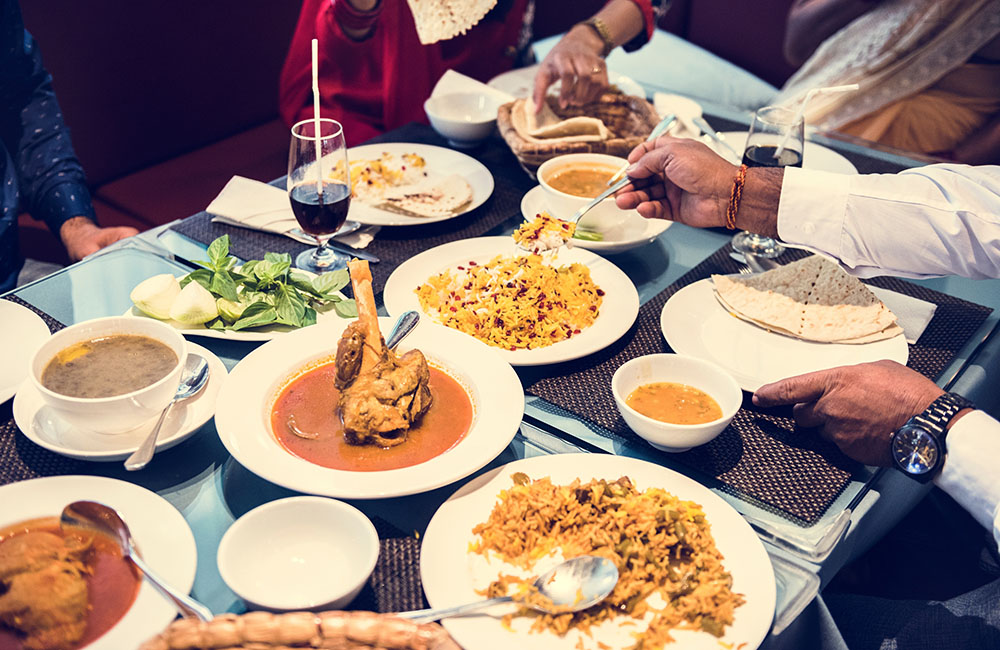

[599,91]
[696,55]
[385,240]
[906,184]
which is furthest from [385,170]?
[696,55]

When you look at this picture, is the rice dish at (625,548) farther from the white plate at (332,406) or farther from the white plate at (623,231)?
the white plate at (623,231)

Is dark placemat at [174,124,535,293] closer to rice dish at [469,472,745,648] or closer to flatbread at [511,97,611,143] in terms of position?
flatbread at [511,97,611,143]

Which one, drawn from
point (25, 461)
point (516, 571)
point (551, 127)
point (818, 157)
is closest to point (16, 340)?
point (25, 461)

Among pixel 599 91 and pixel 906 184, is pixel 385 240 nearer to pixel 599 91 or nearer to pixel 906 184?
pixel 599 91

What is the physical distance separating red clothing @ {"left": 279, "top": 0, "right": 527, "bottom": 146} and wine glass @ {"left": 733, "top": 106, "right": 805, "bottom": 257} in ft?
5.69

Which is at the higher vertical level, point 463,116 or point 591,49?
point 591,49

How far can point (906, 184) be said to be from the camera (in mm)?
1967

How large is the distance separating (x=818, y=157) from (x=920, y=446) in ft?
4.95

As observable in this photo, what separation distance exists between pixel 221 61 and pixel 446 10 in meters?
1.65

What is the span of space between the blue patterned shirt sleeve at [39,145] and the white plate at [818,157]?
2.38m

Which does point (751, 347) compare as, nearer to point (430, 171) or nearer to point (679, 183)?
point (679, 183)

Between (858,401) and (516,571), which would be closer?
(516,571)

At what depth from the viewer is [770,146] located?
7.43ft

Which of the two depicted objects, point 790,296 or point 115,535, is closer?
point 115,535
